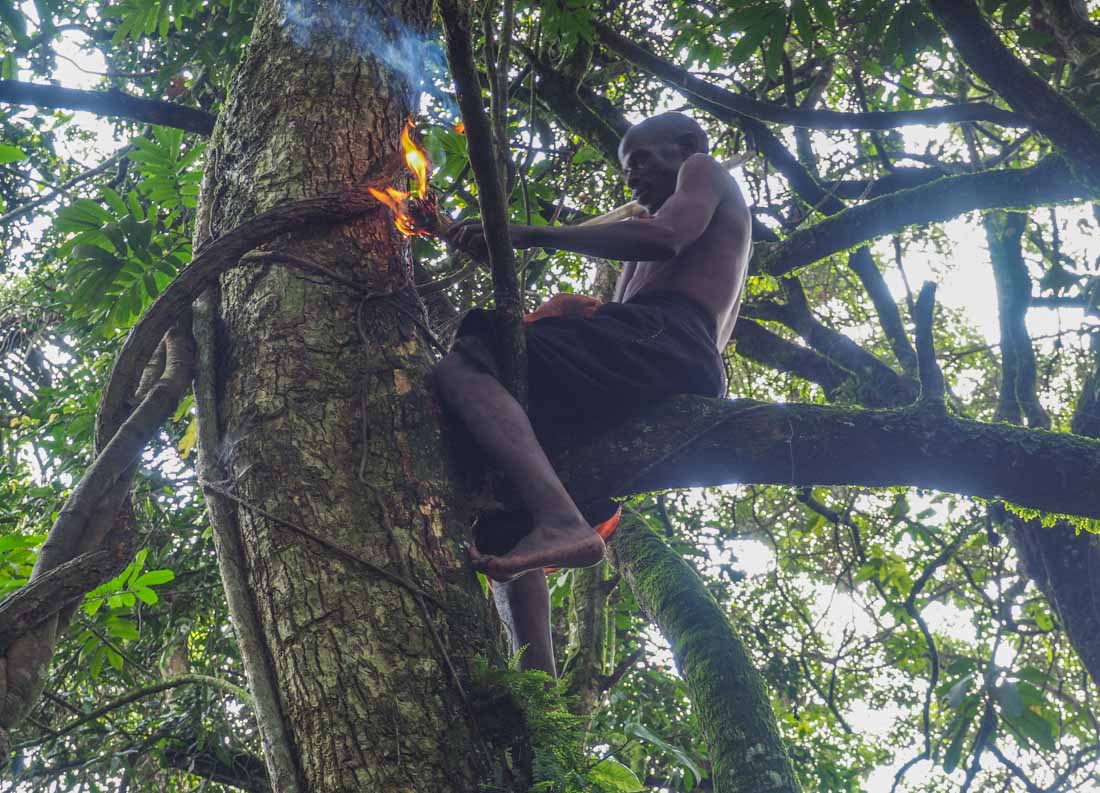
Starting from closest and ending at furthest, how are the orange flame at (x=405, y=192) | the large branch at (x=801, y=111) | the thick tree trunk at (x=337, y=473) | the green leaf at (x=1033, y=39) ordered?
the thick tree trunk at (x=337, y=473) → the orange flame at (x=405, y=192) → the large branch at (x=801, y=111) → the green leaf at (x=1033, y=39)

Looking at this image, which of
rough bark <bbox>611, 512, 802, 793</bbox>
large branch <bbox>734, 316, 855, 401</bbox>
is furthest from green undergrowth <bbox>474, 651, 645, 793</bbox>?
large branch <bbox>734, 316, 855, 401</bbox>

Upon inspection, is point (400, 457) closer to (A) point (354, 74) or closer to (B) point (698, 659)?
(A) point (354, 74)

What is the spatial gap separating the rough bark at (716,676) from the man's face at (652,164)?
167 centimetres

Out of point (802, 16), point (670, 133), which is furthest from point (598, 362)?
point (802, 16)

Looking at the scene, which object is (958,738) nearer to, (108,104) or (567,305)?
(567,305)

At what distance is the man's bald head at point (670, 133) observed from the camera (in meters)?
3.41

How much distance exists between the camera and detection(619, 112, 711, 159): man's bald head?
11.2 feet

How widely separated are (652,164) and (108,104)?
1.85 m

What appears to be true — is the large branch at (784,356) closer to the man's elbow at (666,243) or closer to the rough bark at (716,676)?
the rough bark at (716,676)

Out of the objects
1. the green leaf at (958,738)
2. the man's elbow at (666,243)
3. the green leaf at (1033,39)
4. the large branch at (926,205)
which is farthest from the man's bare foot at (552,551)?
the green leaf at (1033,39)

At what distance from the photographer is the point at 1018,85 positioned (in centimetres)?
369

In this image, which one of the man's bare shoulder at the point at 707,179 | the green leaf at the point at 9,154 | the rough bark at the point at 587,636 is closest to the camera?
the green leaf at the point at 9,154

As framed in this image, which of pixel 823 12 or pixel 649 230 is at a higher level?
pixel 823 12

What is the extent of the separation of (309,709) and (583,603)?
10.9 feet
